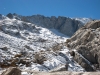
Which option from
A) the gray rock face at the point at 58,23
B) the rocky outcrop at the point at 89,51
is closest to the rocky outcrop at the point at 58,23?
the gray rock face at the point at 58,23

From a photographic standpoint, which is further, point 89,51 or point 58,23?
point 58,23

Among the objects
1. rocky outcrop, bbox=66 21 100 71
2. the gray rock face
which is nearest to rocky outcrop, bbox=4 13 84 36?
the gray rock face

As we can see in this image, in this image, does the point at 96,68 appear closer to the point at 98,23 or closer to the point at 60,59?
the point at 60,59

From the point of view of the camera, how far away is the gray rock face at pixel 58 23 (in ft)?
531

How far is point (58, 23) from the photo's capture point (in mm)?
171000

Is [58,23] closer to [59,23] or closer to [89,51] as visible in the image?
[59,23]

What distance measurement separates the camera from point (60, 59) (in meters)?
30.5

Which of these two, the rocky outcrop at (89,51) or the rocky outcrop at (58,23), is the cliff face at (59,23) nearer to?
the rocky outcrop at (58,23)

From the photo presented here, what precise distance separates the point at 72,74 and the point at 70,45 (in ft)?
98.0

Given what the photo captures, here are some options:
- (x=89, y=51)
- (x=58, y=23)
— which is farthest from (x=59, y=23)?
(x=89, y=51)

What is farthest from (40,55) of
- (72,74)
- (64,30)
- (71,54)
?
(64,30)

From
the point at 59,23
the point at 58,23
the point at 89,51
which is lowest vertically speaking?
the point at 89,51

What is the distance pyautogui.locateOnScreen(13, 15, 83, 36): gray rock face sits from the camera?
162m

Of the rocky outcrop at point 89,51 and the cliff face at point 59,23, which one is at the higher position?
the cliff face at point 59,23
